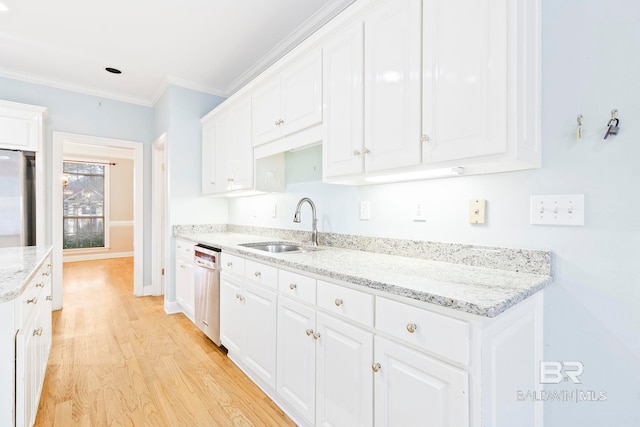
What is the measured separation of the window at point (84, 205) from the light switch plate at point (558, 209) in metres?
8.59

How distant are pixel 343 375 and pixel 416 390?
1.24 feet

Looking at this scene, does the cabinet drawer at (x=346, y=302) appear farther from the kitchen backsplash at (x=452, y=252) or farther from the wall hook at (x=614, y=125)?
the wall hook at (x=614, y=125)

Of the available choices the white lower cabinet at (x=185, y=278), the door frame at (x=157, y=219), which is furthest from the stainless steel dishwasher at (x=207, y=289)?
the door frame at (x=157, y=219)

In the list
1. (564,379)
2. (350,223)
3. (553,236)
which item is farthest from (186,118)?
(564,379)

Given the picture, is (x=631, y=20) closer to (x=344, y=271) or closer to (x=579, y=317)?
(x=579, y=317)

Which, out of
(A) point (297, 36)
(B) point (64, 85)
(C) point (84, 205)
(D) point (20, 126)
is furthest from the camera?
(C) point (84, 205)

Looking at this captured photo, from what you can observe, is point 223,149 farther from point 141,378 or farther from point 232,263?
point 141,378

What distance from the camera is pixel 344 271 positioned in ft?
4.50

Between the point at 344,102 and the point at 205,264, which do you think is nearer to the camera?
the point at 344,102

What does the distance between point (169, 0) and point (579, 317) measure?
3019mm

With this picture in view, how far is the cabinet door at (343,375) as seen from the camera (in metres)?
1.25

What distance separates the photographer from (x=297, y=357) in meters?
1.62

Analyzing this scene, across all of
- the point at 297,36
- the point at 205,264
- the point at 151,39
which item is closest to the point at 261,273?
the point at 205,264

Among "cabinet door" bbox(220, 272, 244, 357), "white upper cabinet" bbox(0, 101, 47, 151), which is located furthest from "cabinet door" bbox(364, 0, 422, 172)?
"white upper cabinet" bbox(0, 101, 47, 151)
